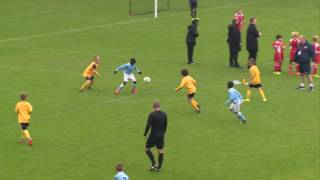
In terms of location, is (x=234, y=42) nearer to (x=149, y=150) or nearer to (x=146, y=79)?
(x=146, y=79)


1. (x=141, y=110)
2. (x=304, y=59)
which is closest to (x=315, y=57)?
(x=304, y=59)

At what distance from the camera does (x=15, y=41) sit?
1752 inches

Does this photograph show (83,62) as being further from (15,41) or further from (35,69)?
(15,41)

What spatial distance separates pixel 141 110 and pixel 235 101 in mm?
4185

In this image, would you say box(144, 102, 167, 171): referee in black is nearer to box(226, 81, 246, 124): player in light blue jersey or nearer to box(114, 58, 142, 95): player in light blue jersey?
box(226, 81, 246, 124): player in light blue jersey

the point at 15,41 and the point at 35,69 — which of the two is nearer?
the point at 35,69

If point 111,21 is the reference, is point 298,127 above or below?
below

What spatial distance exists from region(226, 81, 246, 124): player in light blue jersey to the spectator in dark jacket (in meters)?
5.83

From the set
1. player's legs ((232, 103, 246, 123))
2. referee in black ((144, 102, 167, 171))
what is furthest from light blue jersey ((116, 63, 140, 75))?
referee in black ((144, 102, 167, 171))

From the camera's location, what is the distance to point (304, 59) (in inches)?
1254

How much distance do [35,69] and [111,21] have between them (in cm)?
1702

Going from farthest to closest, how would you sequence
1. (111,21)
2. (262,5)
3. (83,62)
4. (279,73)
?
1. (262,5)
2. (111,21)
3. (83,62)
4. (279,73)

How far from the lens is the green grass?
22.4 metres

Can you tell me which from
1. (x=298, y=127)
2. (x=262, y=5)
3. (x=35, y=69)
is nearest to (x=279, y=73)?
(x=298, y=127)
